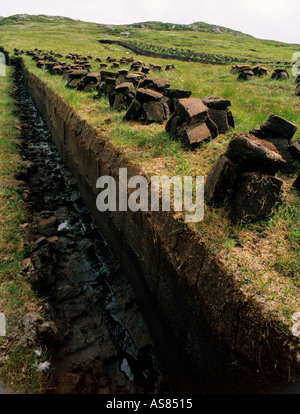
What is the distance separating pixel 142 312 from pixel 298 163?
3411mm

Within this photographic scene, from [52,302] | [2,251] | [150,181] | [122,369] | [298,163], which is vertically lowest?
[122,369]

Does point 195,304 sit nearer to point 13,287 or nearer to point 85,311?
point 85,311

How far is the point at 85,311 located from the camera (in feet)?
13.6

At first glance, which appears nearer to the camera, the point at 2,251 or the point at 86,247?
the point at 2,251

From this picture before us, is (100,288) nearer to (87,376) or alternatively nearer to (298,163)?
(87,376)

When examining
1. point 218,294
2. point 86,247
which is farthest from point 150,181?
point 86,247

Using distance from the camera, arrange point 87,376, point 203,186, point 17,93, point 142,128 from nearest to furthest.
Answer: point 87,376 < point 203,186 < point 142,128 < point 17,93

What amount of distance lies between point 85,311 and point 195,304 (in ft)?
6.76

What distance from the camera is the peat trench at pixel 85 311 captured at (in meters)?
3.30

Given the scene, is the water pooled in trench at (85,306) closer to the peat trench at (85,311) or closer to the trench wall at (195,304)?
the peat trench at (85,311)

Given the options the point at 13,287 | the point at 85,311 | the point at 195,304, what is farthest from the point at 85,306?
the point at 195,304

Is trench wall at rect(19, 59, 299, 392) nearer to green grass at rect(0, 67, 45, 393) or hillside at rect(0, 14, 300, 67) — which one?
green grass at rect(0, 67, 45, 393)

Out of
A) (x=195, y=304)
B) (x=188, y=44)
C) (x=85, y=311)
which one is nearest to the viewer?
(x=195, y=304)

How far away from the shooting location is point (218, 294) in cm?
253
